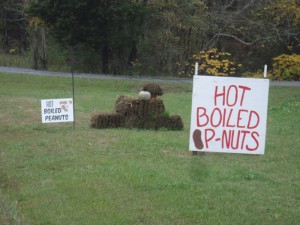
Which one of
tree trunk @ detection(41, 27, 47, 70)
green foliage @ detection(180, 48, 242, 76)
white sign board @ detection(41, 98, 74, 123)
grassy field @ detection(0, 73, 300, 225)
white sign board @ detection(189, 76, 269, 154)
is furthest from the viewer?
tree trunk @ detection(41, 27, 47, 70)

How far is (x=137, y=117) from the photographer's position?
12047 millimetres

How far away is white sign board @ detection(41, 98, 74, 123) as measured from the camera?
11.4m

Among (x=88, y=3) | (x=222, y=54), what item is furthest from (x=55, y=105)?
(x=222, y=54)

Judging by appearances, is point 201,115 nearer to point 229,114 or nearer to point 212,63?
point 229,114

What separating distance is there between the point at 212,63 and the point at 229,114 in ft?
81.0

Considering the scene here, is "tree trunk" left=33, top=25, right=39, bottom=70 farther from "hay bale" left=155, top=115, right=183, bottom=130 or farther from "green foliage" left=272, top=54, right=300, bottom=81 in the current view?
"hay bale" left=155, top=115, right=183, bottom=130


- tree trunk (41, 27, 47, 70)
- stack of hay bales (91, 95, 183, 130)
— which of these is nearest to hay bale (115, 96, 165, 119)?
stack of hay bales (91, 95, 183, 130)

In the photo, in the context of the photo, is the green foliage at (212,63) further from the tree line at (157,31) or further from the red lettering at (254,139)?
the red lettering at (254,139)

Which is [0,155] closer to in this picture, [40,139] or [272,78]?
[40,139]

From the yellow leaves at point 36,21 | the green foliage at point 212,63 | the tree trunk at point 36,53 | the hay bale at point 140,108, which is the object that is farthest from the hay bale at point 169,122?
the tree trunk at point 36,53

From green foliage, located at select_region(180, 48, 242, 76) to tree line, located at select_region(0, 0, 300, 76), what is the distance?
1.59 ft

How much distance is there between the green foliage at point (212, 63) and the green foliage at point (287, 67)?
264 centimetres

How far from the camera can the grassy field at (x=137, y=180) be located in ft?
17.7

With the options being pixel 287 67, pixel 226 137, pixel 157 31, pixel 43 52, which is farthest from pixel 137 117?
pixel 287 67
